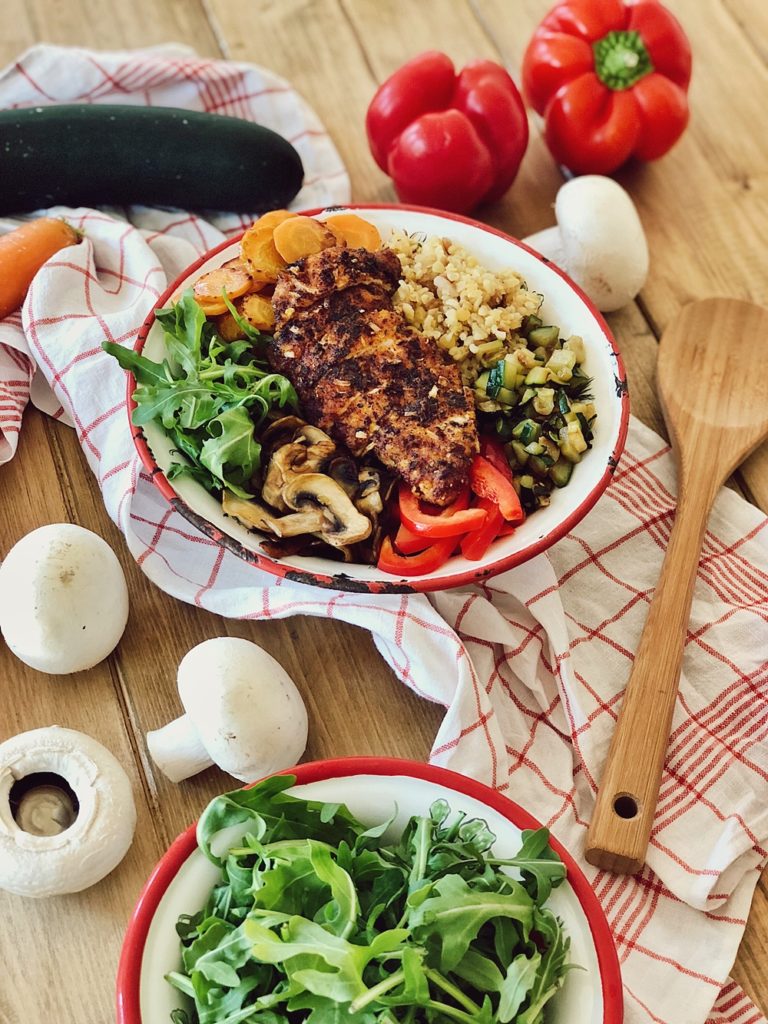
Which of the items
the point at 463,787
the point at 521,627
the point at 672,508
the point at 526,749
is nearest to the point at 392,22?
the point at 672,508

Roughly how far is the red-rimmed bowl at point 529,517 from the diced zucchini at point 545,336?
0.12 feet

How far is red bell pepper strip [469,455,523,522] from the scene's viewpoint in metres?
1.43

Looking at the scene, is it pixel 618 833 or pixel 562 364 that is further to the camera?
pixel 562 364

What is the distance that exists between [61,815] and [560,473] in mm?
818

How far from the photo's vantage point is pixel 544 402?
4.92 ft

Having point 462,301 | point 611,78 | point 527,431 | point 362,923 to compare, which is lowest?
point 362,923

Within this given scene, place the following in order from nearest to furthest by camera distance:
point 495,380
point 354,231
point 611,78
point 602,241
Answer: point 495,380
point 354,231
point 602,241
point 611,78

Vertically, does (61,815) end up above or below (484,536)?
below

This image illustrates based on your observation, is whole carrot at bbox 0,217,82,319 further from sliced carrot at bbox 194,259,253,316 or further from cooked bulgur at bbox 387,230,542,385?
Result: cooked bulgur at bbox 387,230,542,385

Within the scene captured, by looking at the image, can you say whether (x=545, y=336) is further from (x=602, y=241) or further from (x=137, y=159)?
(x=137, y=159)

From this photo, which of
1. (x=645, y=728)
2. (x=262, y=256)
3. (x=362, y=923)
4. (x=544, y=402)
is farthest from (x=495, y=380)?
→ (x=362, y=923)

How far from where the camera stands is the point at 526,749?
4.84ft

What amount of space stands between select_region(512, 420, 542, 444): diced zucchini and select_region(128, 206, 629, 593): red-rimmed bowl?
0.26 feet

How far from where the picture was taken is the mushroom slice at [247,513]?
4.57ft
